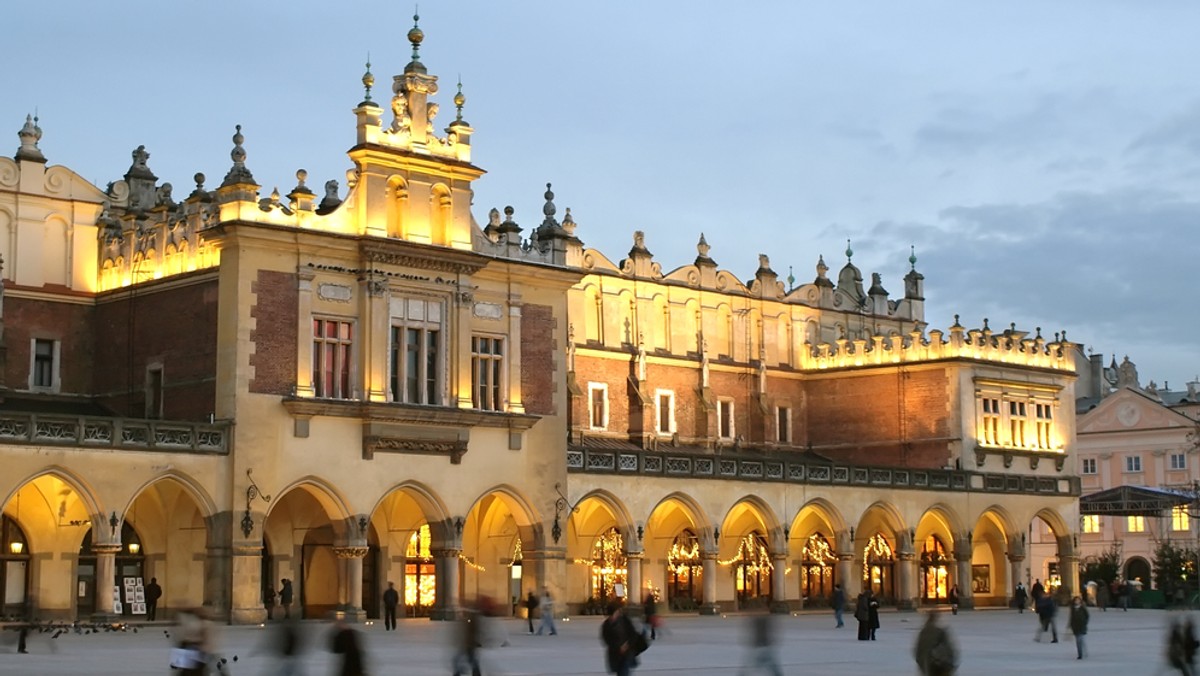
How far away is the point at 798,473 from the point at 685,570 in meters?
5.97

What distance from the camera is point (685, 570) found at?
73.0m

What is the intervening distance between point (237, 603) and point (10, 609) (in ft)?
22.5

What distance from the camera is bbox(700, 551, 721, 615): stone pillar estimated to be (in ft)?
223

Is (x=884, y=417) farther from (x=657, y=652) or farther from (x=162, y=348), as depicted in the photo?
(x=657, y=652)

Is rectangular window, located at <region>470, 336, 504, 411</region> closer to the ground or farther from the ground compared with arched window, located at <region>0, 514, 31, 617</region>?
farther from the ground

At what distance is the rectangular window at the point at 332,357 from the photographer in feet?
187

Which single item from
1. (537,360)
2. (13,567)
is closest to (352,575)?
(13,567)

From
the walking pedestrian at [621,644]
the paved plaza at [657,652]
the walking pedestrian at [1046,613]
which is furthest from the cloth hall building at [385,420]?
the walking pedestrian at [621,644]

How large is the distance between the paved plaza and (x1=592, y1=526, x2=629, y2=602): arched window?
32.0 ft

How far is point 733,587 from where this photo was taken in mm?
74438

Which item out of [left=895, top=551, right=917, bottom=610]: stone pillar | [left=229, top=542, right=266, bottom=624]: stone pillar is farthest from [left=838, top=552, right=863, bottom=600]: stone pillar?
[left=229, top=542, right=266, bottom=624]: stone pillar

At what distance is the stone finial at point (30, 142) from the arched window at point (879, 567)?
3620 centimetres

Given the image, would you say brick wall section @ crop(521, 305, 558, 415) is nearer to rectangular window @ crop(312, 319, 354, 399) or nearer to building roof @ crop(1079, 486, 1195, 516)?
rectangular window @ crop(312, 319, 354, 399)

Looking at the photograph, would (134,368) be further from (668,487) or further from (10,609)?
(668,487)
